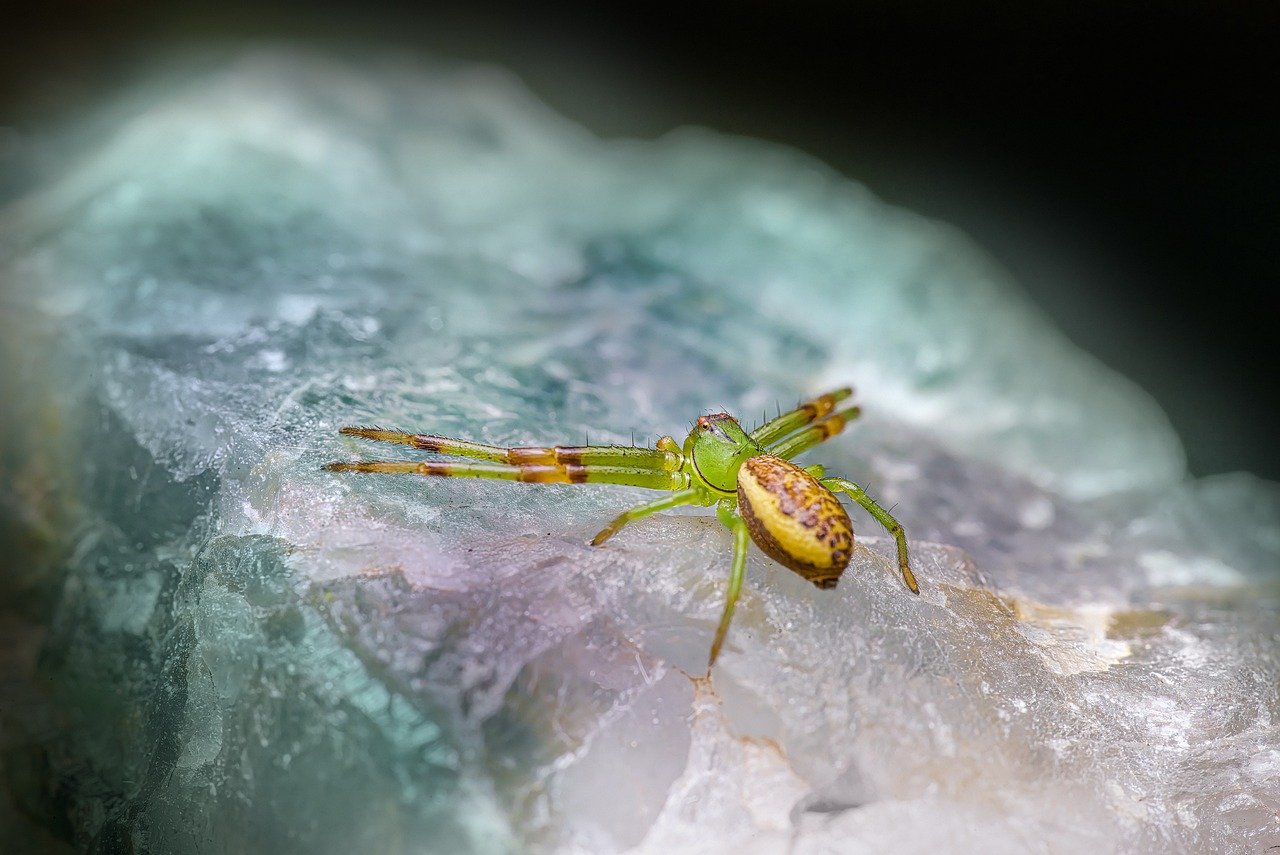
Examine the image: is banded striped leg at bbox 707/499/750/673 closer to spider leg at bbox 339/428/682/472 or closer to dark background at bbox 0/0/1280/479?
spider leg at bbox 339/428/682/472

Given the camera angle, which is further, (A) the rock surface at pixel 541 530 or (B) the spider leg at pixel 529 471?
(B) the spider leg at pixel 529 471

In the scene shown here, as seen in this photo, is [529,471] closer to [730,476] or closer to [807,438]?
[730,476]

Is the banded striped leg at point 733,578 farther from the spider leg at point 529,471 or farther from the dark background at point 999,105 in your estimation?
the dark background at point 999,105

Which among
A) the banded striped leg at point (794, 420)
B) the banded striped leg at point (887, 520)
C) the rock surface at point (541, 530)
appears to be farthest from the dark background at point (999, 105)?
the banded striped leg at point (887, 520)

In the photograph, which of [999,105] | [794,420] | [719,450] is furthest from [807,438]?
[999,105]

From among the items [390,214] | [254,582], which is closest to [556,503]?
[254,582]

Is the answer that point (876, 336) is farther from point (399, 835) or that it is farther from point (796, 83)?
point (399, 835)

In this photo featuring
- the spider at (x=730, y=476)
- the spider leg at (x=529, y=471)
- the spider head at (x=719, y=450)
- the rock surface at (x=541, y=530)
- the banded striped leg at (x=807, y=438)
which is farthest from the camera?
the banded striped leg at (x=807, y=438)
